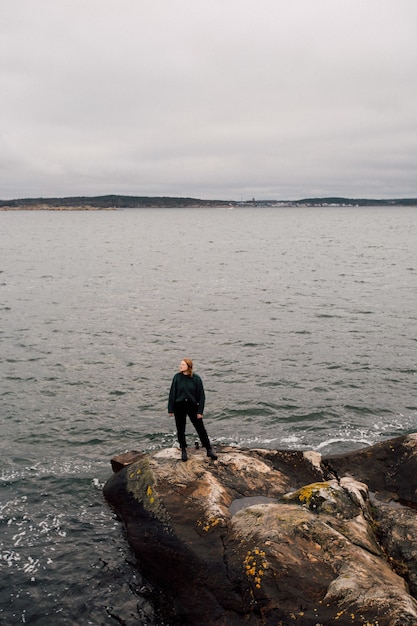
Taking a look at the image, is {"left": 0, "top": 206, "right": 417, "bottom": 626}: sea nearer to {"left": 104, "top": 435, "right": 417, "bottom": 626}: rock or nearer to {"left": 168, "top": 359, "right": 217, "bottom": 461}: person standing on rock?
{"left": 104, "top": 435, "right": 417, "bottom": 626}: rock

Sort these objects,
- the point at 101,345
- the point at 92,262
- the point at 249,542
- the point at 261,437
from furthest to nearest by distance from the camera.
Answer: the point at 92,262 → the point at 101,345 → the point at 261,437 → the point at 249,542

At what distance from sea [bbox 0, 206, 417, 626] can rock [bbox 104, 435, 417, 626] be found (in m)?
1.03

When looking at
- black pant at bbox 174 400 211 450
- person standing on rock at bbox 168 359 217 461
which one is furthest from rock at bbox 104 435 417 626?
person standing on rock at bbox 168 359 217 461

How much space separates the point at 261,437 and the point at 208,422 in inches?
98.5

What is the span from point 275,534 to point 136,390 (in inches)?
561

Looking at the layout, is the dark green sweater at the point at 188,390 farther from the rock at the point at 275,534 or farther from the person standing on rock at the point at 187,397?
the rock at the point at 275,534

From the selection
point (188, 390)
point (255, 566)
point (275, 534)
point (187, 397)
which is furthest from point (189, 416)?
point (255, 566)

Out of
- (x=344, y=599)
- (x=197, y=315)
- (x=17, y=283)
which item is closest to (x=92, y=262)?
(x=17, y=283)

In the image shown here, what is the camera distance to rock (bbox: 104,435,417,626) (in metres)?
9.03

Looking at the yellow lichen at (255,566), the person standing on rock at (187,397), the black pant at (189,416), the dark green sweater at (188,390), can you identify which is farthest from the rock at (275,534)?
the dark green sweater at (188,390)

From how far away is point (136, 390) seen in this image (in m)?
23.4

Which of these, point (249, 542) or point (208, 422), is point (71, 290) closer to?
point (208, 422)

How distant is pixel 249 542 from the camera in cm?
1025

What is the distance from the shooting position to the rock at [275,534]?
9029 mm
